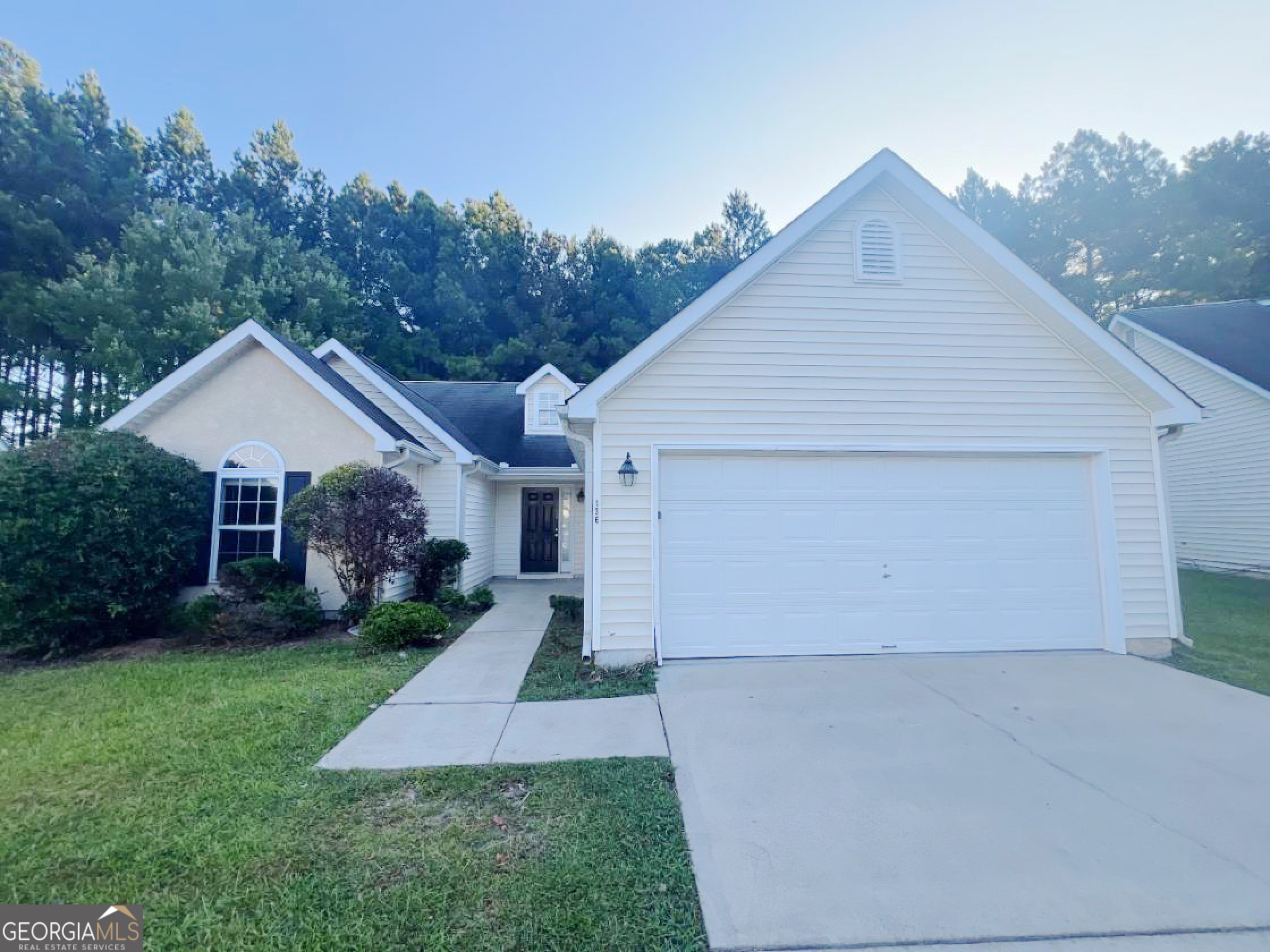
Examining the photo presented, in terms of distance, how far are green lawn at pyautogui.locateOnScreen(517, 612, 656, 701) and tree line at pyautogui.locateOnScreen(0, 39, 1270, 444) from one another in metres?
18.9

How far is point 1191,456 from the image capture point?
14.0m

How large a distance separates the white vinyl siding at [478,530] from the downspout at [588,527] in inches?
198

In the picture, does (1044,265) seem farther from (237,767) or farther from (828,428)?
(237,767)

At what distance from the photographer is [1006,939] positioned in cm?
227

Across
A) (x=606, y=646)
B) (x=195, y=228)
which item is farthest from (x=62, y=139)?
(x=606, y=646)

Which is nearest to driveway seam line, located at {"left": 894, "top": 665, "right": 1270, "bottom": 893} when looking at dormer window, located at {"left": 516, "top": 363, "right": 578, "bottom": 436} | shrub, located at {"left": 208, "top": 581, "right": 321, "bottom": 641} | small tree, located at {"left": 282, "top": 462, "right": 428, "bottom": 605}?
small tree, located at {"left": 282, "top": 462, "right": 428, "bottom": 605}

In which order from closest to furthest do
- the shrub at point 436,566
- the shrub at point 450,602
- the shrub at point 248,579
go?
the shrub at point 248,579, the shrub at point 450,602, the shrub at point 436,566

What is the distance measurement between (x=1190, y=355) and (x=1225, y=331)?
2651 millimetres

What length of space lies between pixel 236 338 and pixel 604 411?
21.8 ft

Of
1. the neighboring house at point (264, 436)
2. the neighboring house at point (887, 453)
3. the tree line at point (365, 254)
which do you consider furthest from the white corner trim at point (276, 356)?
the tree line at point (365, 254)

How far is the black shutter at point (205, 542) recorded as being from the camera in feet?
28.4

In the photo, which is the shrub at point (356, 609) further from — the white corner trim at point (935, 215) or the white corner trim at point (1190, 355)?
the white corner trim at point (1190, 355)

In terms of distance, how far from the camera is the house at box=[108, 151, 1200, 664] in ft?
21.4

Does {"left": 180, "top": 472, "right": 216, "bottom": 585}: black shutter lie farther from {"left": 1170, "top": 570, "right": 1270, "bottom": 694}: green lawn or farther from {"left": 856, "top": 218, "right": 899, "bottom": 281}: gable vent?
{"left": 1170, "top": 570, "right": 1270, "bottom": 694}: green lawn
